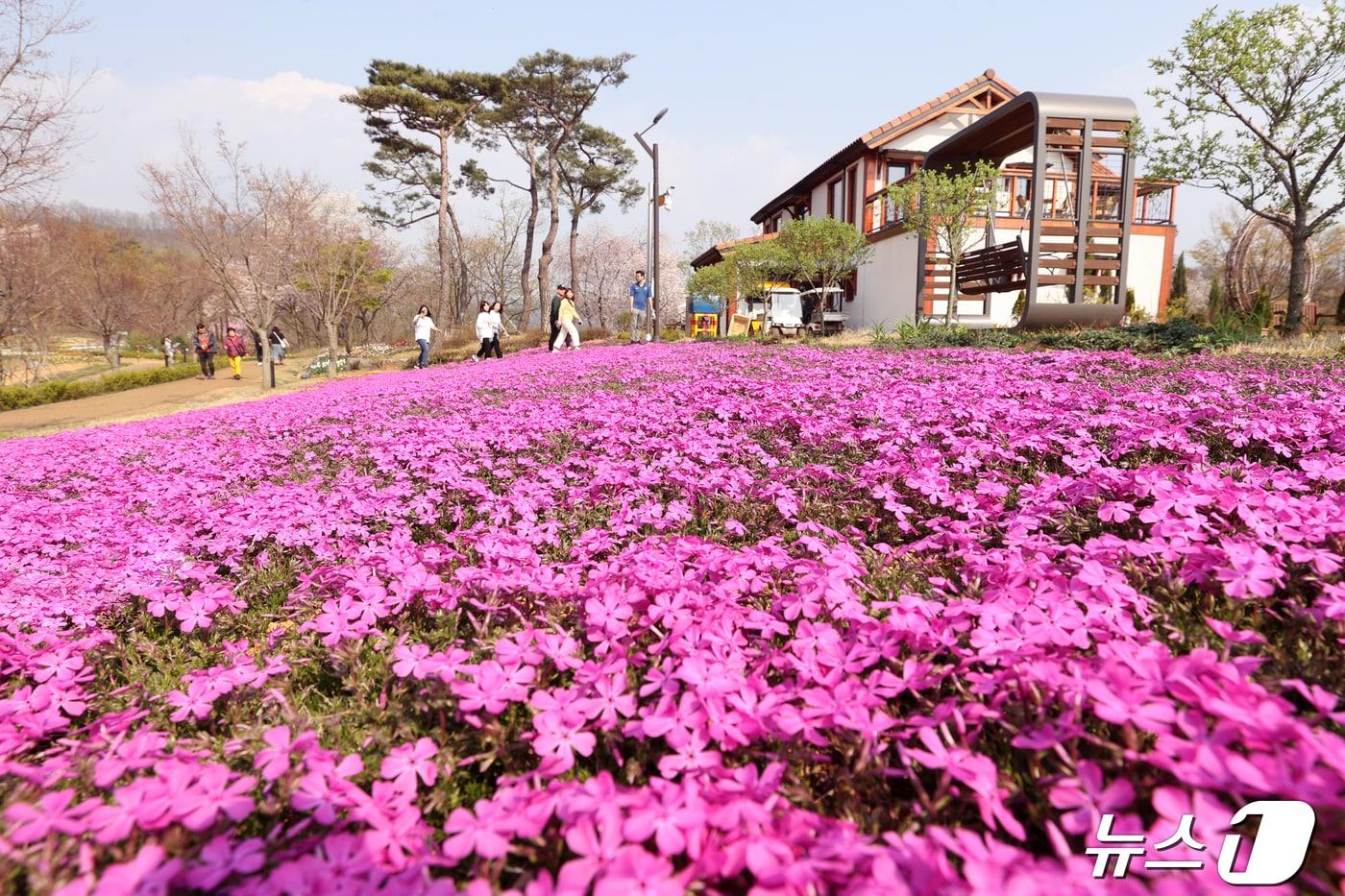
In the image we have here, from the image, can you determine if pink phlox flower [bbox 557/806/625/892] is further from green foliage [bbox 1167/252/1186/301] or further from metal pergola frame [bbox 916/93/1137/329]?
green foliage [bbox 1167/252/1186/301]

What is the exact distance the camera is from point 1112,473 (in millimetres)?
2967

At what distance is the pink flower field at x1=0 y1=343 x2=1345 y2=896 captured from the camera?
116cm

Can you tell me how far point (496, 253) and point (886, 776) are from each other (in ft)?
220

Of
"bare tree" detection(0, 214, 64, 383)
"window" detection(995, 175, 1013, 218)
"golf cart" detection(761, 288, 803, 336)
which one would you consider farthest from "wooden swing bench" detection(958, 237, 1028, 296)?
"bare tree" detection(0, 214, 64, 383)

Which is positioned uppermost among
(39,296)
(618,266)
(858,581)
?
(618,266)

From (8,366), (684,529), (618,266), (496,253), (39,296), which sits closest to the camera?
(684,529)

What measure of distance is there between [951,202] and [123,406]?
962 inches

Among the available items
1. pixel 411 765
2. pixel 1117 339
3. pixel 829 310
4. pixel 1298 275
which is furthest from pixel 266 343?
pixel 1298 275

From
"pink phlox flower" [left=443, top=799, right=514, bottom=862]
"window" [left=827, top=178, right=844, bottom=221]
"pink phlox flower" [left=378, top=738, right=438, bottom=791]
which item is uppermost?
"window" [left=827, top=178, right=844, bottom=221]

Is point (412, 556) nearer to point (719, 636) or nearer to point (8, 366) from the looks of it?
point (719, 636)

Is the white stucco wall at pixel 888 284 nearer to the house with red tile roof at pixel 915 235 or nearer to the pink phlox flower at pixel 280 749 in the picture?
the house with red tile roof at pixel 915 235

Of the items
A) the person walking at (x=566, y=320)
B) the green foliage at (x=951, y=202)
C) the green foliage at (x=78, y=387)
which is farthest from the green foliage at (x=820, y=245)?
the green foliage at (x=78, y=387)

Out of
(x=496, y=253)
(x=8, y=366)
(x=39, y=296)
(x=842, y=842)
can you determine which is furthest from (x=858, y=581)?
(x=496, y=253)

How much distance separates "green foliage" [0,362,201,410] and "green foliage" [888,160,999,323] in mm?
26898
